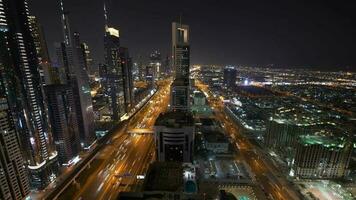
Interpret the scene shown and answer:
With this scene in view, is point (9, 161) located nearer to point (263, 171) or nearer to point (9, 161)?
point (9, 161)

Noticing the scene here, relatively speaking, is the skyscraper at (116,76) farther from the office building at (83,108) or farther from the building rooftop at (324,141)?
the building rooftop at (324,141)

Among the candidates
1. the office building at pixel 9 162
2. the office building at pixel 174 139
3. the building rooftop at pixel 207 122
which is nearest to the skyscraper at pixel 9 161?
the office building at pixel 9 162

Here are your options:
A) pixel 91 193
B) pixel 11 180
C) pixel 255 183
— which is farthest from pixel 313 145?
pixel 11 180

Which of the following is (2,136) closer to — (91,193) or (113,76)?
(91,193)

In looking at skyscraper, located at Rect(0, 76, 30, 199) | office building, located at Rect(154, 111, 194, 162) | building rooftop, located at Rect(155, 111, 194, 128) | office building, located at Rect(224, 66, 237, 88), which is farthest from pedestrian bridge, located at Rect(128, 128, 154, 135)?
office building, located at Rect(224, 66, 237, 88)

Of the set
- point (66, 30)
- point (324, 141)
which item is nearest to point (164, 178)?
point (324, 141)

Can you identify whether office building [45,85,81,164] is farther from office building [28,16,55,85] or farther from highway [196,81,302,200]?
highway [196,81,302,200]
